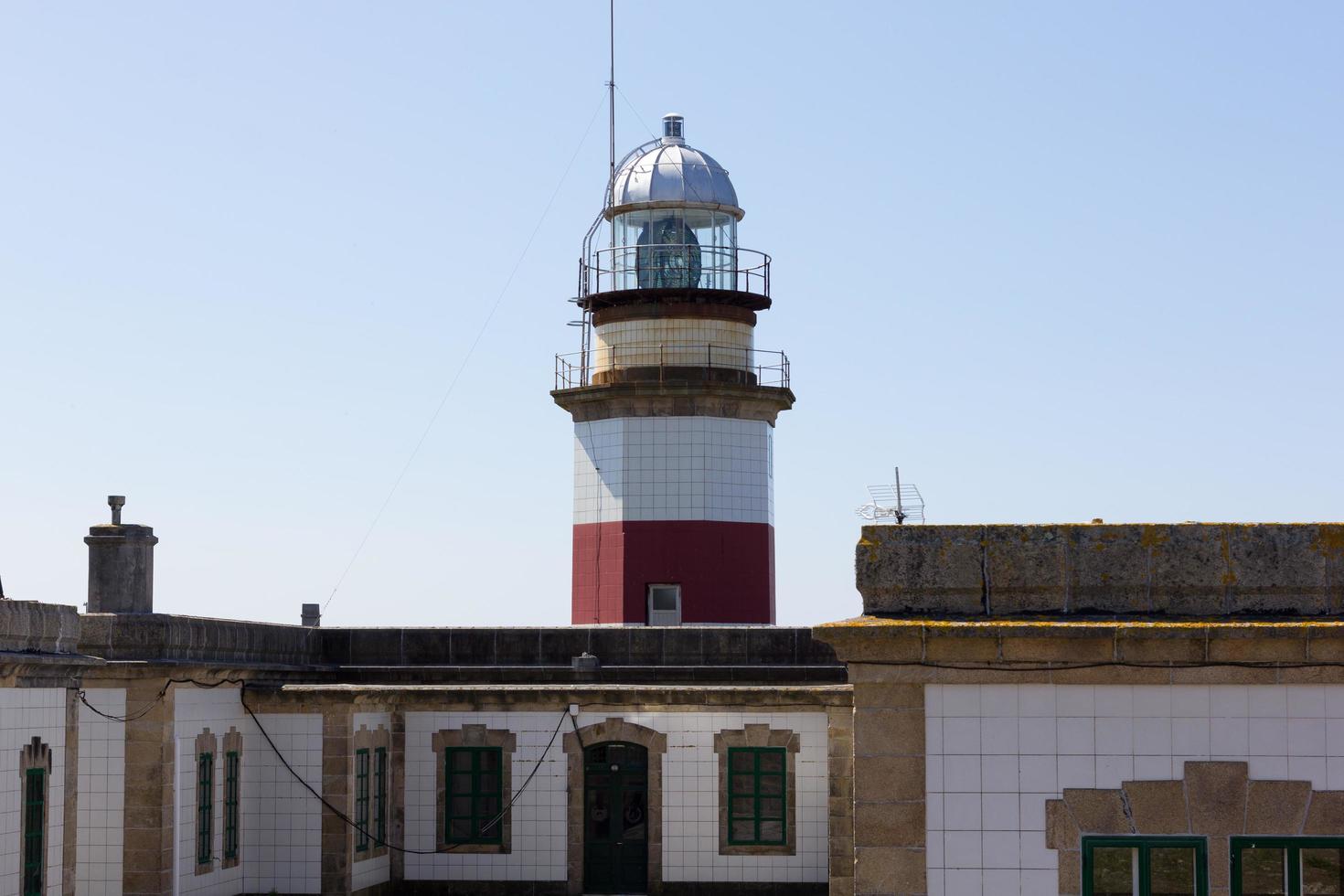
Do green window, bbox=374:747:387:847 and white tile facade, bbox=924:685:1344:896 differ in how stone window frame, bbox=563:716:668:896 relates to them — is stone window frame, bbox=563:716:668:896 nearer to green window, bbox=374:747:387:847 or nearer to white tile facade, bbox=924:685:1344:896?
green window, bbox=374:747:387:847

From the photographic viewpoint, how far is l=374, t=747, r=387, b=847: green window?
2377 centimetres

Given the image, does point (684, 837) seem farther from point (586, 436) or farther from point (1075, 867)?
point (1075, 867)

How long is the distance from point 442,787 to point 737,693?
3874mm

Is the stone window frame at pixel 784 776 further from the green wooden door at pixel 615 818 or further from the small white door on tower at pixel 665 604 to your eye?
the small white door on tower at pixel 665 604

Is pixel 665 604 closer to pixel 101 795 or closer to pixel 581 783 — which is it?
pixel 581 783

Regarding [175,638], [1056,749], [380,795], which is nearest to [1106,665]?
[1056,749]

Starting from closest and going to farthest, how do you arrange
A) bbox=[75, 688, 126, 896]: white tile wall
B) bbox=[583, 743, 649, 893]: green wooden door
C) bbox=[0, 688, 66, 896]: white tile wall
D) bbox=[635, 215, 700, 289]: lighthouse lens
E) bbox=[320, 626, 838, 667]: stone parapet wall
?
bbox=[0, 688, 66, 896]: white tile wall → bbox=[75, 688, 126, 896]: white tile wall → bbox=[583, 743, 649, 893]: green wooden door → bbox=[320, 626, 838, 667]: stone parapet wall → bbox=[635, 215, 700, 289]: lighthouse lens

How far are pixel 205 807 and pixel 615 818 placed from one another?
196 inches

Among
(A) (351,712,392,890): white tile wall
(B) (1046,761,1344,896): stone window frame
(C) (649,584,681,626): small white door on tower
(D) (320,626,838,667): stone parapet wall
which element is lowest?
(A) (351,712,392,890): white tile wall

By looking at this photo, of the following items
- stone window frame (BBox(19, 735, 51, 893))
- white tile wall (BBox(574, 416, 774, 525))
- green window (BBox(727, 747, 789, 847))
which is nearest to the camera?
stone window frame (BBox(19, 735, 51, 893))

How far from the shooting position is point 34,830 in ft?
50.4

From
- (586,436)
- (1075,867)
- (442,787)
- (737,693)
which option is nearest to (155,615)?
(442,787)

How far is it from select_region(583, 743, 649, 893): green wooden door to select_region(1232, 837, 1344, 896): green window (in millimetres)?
13804

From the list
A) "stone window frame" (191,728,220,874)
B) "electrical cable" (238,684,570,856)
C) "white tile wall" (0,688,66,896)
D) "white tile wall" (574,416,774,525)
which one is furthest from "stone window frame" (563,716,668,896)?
"white tile wall" (0,688,66,896)
